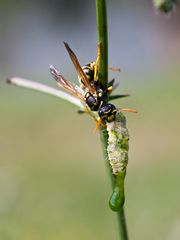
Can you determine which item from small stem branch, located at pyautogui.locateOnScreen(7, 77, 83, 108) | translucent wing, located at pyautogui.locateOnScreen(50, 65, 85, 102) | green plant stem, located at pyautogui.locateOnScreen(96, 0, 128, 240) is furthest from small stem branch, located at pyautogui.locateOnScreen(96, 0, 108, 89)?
small stem branch, located at pyautogui.locateOnScreen(7, 77, 83, 108)

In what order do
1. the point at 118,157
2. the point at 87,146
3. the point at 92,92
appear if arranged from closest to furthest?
the point at 118,157 < the point at 92,92 < the point at 87,146

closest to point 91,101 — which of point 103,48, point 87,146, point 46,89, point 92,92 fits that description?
point 92,92

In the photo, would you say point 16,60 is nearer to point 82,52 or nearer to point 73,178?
point 82,52

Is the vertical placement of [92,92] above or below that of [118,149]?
above

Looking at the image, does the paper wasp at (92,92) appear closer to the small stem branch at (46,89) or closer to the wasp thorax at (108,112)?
the wasp thorax at (108,112)

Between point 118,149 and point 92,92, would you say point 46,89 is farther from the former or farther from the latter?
point 118,149

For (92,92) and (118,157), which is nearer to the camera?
(118,157)
